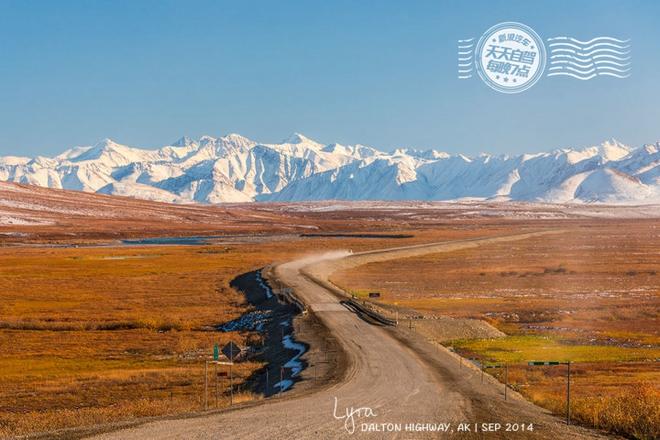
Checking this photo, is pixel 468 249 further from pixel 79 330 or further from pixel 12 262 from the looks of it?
pixel 79 330

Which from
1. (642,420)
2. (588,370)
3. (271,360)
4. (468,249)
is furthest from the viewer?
(468,249)

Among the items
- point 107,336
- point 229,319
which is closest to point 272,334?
point 229,319

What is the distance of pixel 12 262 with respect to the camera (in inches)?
4281

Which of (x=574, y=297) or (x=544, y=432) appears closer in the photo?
(x=544, y=432)

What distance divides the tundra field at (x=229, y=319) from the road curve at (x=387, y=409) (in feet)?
7.65

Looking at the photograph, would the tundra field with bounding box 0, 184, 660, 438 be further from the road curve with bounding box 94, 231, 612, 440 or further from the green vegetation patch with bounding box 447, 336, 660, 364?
the road curve with bounding box 94, 231, 612, 440

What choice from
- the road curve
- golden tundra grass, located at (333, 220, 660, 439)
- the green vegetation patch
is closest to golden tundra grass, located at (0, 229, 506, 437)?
the road curve

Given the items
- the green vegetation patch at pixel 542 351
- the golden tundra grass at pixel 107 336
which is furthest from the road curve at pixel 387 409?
the golden tundra grass at pixel 107 336

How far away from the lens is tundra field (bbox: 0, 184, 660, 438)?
97.5 feet

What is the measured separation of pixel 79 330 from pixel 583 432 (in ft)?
132

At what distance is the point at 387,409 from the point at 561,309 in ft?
137

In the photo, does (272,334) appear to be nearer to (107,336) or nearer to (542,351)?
(107,336)

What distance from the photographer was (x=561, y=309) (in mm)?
61594

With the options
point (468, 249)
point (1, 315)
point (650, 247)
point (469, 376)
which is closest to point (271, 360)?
point (469, 376)
